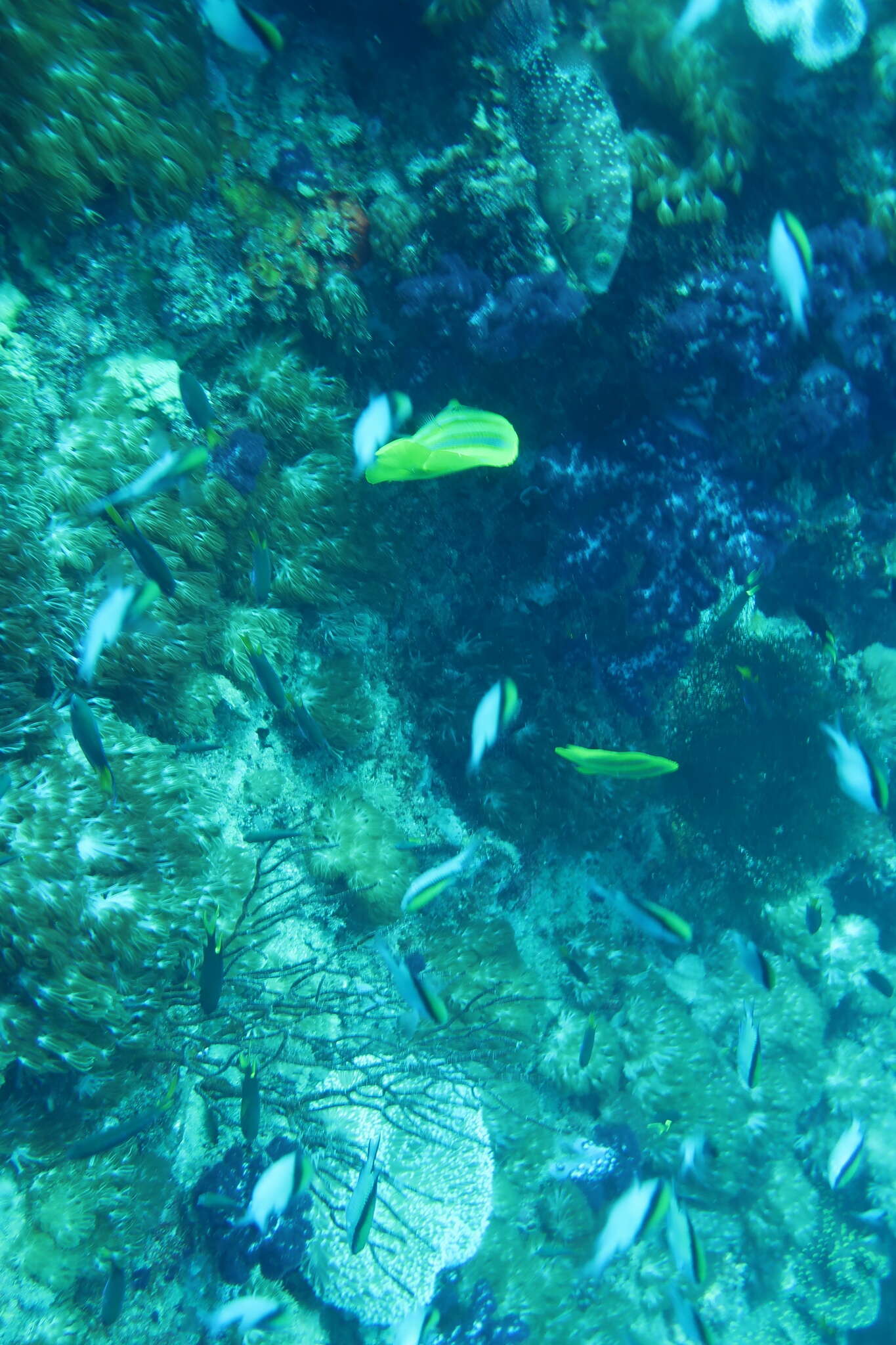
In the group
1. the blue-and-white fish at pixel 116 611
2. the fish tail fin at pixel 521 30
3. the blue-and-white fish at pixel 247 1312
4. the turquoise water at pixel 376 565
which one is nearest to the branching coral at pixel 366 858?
the turquoise water at pixel 376 565

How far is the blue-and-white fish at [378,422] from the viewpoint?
257cm

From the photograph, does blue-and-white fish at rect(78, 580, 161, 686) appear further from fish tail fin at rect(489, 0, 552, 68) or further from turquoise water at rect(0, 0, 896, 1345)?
fish tail fin at rect(489, 0, 552, 68)

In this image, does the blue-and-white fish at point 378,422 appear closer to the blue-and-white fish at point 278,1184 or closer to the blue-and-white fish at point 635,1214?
the blue-and-white fish at point 278,1184

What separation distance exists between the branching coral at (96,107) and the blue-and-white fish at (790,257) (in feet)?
8.77

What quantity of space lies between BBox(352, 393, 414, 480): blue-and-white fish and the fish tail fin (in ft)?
6.92

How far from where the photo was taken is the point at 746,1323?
5.79m

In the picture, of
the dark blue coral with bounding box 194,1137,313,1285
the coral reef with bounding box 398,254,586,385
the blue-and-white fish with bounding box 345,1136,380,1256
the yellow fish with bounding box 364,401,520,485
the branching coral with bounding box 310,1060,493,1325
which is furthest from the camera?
the branching coral with bounding box 310,1060,493,1325

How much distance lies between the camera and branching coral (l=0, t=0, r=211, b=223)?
254cm

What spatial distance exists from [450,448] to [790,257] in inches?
65.6

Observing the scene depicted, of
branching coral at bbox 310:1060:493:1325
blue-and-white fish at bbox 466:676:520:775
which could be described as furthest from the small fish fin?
branching coral at bbox 310:1060:493:1325

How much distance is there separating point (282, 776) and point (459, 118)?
3680 millimetres

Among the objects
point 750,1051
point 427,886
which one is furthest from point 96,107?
point 750,1051

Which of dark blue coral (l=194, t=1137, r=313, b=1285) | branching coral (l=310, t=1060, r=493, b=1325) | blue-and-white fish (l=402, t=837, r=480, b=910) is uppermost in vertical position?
blue-and-white fish (l=402, t=837, r=480, b=910)

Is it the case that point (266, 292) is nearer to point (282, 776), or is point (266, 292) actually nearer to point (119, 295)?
point (119, 295)
